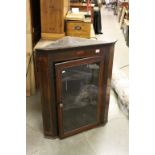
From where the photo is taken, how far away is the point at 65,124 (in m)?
1.81

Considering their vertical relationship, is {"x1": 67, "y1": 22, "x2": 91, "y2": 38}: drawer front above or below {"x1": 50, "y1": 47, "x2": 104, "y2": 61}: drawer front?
above

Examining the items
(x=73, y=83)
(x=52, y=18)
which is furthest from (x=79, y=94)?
(x=52, y=18)

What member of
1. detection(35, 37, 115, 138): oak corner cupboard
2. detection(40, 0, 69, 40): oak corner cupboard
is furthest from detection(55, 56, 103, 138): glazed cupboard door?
detection(40, 0, 69, 40): oak corner cupboard

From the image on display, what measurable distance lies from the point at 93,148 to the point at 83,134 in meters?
0.19

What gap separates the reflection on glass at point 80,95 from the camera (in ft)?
5.70

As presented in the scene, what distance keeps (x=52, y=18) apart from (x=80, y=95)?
996 mm

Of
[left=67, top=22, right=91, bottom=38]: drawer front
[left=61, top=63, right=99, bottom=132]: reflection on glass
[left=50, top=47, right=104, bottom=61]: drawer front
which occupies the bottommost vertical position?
[left=61, top=63, right=99, bottom=132]: reflection on glass

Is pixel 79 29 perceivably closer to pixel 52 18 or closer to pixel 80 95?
pixel 52 18

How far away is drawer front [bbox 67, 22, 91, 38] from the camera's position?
8.27ft

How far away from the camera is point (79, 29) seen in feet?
8.35

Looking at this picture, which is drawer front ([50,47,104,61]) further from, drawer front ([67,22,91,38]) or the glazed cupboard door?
drawer front ([67,22,91,38])
